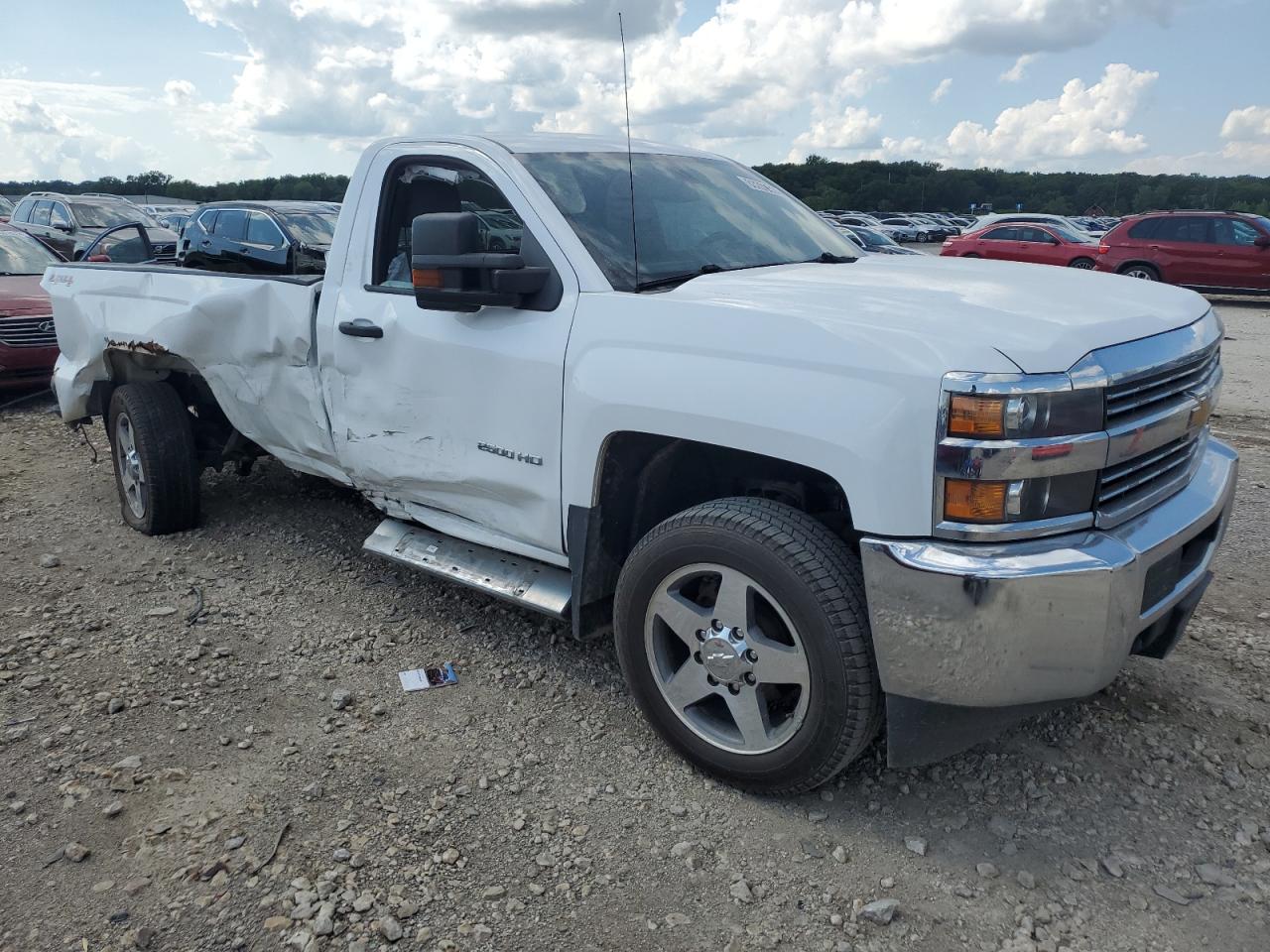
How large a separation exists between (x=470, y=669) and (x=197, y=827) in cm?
116

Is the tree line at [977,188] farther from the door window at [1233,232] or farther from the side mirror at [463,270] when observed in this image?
the side mirror at [463,270]

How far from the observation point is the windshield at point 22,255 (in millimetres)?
10172

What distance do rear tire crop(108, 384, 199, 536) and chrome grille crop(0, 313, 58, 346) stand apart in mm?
4414

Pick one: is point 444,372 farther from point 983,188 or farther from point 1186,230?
point 983,188

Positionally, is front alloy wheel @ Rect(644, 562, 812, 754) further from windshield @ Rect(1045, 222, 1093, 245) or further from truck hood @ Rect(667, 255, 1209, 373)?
windshield @ Rect(1045, 222, 1093, 245)

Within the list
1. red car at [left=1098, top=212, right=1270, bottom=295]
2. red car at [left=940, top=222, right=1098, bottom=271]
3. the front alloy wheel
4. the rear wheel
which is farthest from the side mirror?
red car at [left=940, top=222, right=1098, bottom=271]

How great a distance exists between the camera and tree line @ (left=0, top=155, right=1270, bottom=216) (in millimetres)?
66125

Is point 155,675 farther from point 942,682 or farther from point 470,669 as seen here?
point 942,682

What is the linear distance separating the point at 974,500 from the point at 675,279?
1.31 metres

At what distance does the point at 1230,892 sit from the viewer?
8.23 ft

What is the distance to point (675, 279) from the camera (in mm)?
3238

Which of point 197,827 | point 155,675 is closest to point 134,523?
point 155,675

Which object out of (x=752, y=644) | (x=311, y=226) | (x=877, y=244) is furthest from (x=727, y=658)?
(x=877, y=244)

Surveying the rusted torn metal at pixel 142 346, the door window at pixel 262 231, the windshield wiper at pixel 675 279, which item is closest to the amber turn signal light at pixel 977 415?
the windshield wiper at pixel 675 279
